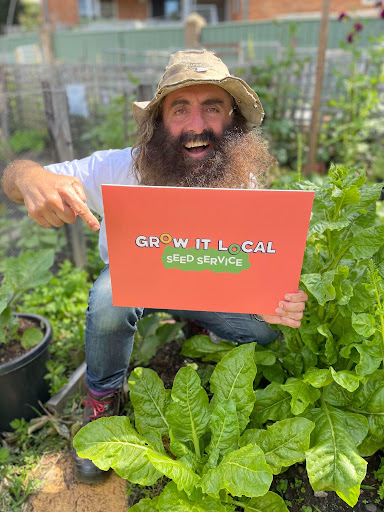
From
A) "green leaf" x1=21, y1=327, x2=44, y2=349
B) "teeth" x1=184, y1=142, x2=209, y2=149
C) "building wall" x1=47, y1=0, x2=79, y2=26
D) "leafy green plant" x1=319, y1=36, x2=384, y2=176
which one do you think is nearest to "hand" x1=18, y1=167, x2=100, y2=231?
"teeth" x1=184, y1=142, x2=209, y2=149

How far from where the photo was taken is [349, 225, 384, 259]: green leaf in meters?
1.41

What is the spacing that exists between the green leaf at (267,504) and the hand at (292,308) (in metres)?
0.58

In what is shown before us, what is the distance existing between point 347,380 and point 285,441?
11.3 inches

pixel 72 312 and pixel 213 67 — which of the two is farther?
pixel 72 312

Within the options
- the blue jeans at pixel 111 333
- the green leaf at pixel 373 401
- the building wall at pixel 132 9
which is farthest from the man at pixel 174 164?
the building wall at pixel 132 9

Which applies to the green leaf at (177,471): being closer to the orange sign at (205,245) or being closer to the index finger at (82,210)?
the orange sign at (205,245)

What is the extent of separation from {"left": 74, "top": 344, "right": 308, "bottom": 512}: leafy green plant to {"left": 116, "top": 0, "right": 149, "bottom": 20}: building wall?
2777cm

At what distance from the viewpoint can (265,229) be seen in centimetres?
134

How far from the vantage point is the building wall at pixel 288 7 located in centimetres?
1631

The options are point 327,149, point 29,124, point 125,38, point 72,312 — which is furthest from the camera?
point 125,38

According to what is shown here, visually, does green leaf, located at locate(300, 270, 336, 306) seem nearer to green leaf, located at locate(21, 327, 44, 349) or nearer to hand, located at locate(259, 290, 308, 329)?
hand, located at locate(259, 290, 308, 329)

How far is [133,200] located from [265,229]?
1.40 ft

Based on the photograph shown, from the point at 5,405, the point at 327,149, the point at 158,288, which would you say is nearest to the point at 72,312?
the point at 5,405

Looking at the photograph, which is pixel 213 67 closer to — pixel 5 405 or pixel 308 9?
pixel 5 405
